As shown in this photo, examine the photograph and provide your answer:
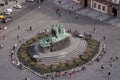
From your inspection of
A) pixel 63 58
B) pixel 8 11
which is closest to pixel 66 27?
pixel 63 58

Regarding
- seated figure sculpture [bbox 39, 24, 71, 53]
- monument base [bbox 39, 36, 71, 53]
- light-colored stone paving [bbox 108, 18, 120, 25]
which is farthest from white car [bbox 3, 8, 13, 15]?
light-colored stone paving [bbox 108, 18, 120, 25]

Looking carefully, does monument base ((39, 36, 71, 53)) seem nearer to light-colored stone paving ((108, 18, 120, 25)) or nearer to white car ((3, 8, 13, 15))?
light-colored stone paving ((108, 18, 120, 25))

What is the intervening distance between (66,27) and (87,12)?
11394 mm

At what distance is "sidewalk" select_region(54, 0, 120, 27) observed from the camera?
371 feet

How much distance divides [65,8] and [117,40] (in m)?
25.6

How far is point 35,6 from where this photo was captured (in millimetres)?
124938

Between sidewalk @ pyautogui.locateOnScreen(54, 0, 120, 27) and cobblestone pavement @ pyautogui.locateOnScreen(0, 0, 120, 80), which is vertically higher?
sidewalk @ pyautogui.locateOnScreen(54, 0, 120, 27)

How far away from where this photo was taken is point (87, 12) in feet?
390

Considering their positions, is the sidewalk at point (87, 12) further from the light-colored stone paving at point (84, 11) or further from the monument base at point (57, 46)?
the monument base at point (57, 46)

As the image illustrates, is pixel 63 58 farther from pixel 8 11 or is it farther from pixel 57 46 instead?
pixel 8 11

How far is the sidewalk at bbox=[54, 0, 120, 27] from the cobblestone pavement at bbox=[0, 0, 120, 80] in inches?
65.0

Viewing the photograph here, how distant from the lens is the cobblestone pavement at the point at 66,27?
89.5m

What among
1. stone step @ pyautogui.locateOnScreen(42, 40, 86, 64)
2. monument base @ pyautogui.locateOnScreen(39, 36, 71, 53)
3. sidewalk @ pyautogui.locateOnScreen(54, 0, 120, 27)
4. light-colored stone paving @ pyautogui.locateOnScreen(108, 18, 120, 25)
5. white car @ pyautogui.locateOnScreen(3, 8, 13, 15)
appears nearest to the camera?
stone step @ pyautogui.locateOnScreen(42, 40, 86, 64)

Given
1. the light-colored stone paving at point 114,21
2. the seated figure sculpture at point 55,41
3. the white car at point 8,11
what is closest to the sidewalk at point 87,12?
the light-colored stone paving at point 114,21
